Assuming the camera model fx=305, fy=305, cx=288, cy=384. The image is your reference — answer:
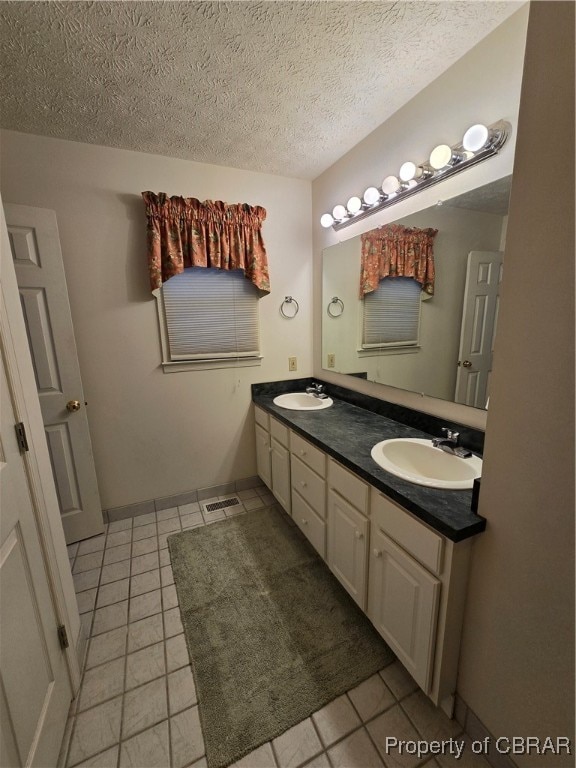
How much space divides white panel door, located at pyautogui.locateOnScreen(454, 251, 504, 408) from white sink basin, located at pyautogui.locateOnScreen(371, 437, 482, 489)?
0.27 meters

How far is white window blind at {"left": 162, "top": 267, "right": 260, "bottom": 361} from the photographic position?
2.15 m

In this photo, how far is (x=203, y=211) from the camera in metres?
2.04

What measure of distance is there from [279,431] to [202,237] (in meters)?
1.41

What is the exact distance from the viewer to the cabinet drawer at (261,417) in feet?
7.57

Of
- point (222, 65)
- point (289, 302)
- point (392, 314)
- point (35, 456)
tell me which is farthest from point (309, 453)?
point (222, 65)

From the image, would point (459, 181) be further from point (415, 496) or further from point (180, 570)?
point (180, 570)

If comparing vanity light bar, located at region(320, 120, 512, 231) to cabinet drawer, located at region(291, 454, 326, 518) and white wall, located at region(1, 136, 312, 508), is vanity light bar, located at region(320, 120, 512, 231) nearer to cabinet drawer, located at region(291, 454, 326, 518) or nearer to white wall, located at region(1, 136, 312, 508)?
white wall, located at region(1, 136, 312, 508)

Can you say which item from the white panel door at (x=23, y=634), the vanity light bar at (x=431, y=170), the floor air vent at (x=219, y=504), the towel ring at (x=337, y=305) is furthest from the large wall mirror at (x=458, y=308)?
the white panel door at (x=23, y=634)

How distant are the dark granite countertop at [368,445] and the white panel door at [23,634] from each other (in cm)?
115

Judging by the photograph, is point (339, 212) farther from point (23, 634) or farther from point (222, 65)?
point (23, 634)

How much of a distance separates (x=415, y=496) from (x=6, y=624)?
1.21 m

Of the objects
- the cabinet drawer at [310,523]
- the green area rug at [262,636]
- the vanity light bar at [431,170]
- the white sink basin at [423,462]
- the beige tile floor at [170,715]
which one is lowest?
the beige tile floor at [170,715]

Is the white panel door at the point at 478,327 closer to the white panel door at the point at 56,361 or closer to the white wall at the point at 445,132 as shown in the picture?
the white wall at the point at 445,132

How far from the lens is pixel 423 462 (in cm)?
144
